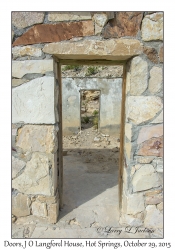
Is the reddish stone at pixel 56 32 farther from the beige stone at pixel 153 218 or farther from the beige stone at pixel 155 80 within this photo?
the beige stone at pixel 153 218

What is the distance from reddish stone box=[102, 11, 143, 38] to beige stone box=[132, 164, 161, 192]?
1.33m

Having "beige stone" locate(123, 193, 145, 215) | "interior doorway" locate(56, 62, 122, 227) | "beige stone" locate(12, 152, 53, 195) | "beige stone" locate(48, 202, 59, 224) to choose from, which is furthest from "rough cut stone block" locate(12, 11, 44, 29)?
"beige stone" locate(123, 193, 145, 215)

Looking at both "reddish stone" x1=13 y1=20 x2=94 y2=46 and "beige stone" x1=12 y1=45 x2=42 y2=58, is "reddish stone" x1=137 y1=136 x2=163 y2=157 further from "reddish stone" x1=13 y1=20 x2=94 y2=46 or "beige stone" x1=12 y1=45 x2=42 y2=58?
"beige stone" x1=12 y1=45 x2=42 y2=58

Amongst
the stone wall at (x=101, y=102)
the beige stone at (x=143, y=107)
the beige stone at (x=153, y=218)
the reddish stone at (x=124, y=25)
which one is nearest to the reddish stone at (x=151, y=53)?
the reddish stone at (x=124, y=25)

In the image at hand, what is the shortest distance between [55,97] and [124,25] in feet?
3.13

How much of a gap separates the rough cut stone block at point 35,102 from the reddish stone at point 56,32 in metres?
0.36

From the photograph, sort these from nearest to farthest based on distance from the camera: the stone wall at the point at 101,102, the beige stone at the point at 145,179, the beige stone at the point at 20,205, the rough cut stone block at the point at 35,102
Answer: the rough cut stone block at the point at 35,102, the beige stone at the point at 145,179, the beige stone at the point at 20,205, the stone wall at the point at 101,102

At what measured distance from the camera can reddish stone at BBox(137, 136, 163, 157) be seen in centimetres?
194

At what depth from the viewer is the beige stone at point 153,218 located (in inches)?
81.7

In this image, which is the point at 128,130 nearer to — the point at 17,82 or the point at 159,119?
the point at 159,119

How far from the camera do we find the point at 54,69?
1.91 metres

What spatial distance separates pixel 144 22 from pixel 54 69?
955 millimetres

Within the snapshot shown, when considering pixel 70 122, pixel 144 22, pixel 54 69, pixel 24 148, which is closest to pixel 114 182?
pixel 24 148

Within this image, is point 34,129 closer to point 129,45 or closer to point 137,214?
point 129,45
